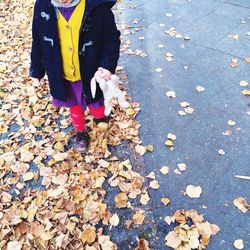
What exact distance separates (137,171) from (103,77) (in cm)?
100

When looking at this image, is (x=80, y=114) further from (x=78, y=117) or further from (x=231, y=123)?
(x=231, y=123)

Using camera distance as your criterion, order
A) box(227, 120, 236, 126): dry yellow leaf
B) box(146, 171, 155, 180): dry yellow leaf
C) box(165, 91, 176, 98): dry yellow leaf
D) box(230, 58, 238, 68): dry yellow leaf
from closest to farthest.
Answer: box(146, 171, 155, 180): dry yellow leaf
box(227, 120, 236, 126): dry yellow leaf
box(165, 91, 176, 98): dry yellow leaf
box(230, 58, 238, 68): dry yellow leaf

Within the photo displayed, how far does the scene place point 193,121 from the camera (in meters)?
3.25

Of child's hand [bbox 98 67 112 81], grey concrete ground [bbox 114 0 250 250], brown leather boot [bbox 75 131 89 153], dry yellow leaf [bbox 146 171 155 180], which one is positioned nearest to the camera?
child's hand [bbox 98 67 112 81]

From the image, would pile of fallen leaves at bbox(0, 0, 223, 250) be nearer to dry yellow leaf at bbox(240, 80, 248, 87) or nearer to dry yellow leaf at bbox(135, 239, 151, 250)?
dry yellow leaf at bbox(135, 239, 151, 250)

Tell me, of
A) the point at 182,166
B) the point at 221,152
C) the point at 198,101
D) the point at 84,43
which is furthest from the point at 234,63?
the point at 84,43

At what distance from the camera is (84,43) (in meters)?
2.25

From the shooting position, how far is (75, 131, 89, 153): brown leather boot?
3.05 m

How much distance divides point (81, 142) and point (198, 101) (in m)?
1.39

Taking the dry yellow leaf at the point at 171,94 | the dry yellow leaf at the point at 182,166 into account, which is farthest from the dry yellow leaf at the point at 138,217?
the dry yellow leaf at the point at 171,94

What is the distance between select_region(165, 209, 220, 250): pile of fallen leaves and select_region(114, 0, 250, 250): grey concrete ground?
5cm

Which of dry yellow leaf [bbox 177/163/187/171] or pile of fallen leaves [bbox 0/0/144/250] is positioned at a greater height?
dry yellow leaf [bbox 177/163/187/171]

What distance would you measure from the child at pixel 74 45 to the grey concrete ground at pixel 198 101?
959mm

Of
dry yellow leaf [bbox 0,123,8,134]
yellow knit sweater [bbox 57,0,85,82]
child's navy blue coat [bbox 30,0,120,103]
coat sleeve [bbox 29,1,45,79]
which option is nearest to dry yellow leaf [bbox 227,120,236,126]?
child's navy blue coat [bbox 30,0,120,103]
